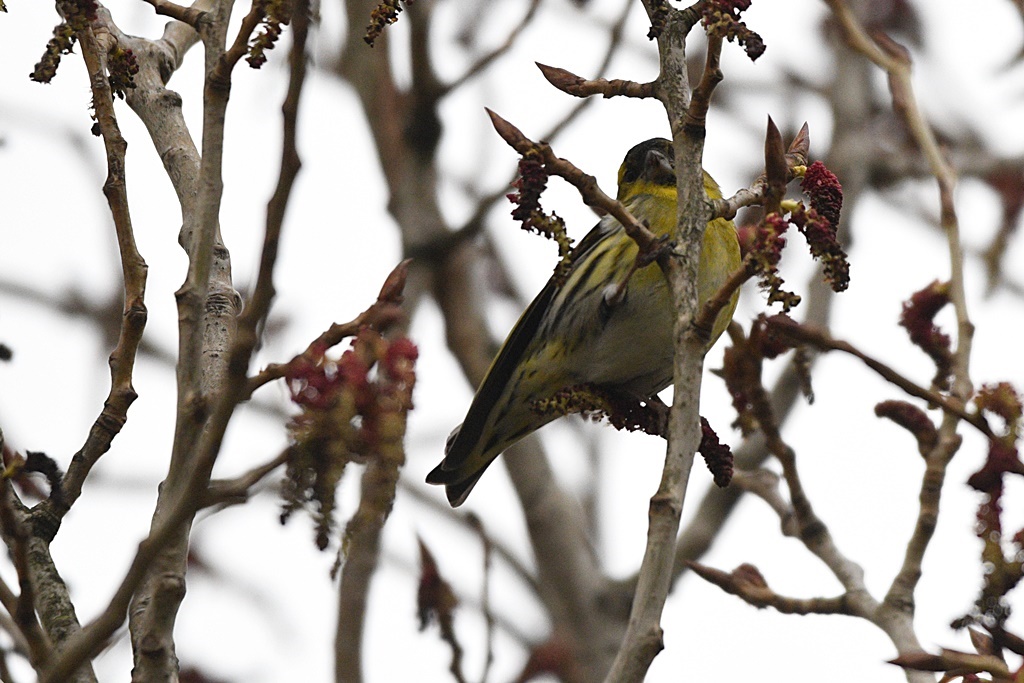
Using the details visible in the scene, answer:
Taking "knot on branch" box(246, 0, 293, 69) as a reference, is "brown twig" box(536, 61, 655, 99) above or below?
above

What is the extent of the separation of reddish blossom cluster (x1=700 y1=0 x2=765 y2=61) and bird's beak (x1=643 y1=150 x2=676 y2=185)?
9.30ft

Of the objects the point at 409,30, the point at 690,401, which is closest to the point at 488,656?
the point at 690,401

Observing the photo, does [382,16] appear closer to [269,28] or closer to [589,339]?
[269,28]

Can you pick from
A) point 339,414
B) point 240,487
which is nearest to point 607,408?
point 339,414

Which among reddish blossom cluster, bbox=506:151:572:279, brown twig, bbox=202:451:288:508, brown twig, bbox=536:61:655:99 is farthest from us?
brown twig, bbox=536:61:655:99

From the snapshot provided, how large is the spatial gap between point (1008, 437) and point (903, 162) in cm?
539

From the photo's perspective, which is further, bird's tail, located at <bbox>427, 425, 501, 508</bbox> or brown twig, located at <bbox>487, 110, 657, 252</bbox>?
bird's tail, located at <bbox>427, 425, 501, 508</bbox>

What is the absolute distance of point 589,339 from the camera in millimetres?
4461

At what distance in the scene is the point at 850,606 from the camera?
3.12 meters

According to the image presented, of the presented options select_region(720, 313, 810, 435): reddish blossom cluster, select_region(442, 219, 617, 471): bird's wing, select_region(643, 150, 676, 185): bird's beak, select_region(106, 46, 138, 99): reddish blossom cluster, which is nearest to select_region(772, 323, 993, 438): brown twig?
select_region(720, 313, 810, 435): reddish blossom cluster

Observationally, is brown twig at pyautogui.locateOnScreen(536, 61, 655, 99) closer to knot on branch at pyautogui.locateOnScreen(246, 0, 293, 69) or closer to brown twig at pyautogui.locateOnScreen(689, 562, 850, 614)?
knot on branch at pyautogui.locateOnScreen(246, 0, 293, 69)

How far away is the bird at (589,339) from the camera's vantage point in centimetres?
428

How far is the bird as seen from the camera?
4.28m

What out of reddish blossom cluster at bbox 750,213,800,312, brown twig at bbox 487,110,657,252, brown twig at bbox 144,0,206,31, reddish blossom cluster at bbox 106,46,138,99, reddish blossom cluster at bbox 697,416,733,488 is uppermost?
brown twig at bbox 144,0,206,31
